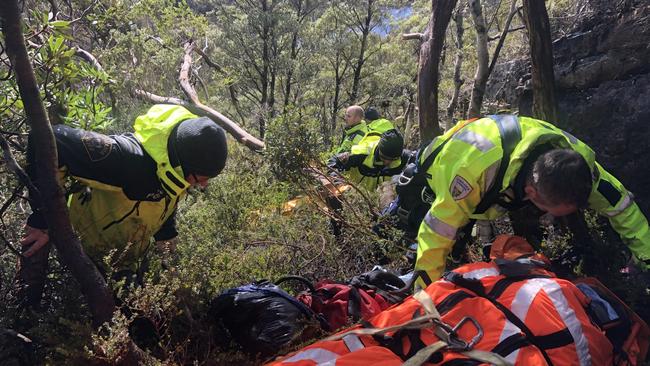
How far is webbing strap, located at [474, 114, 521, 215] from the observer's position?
7.37 feet

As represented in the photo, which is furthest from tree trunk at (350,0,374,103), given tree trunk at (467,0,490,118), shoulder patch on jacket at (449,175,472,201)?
shoulder patch on jacket at (449,175,472,201)

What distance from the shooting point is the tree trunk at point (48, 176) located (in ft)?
5.18

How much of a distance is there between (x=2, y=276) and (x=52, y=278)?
30 centimetres

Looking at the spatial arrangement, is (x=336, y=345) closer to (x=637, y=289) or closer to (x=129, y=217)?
(x=129, y=217)

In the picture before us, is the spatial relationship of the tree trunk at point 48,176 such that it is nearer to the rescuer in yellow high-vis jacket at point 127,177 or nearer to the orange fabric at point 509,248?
the rescuer in yellow high-vis jacket at point 127,177

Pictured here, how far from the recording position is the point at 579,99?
4258 mm

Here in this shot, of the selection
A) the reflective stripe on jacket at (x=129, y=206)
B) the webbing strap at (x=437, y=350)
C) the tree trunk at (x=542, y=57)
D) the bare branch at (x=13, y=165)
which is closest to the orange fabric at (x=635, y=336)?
the webbing strap at (x=437, y=350)

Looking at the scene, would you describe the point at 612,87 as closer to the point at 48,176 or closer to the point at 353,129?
the point at 353,129

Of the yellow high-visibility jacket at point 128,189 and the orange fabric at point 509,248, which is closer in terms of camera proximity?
the yellow high-visibility jacket at point 128,189

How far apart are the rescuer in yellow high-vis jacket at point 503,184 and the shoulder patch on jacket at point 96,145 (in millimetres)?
1564

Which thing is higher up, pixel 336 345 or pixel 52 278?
pixel 52 278

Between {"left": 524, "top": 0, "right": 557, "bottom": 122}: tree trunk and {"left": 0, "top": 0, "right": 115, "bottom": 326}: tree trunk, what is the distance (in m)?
3.55

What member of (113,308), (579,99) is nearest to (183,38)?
(579,99)

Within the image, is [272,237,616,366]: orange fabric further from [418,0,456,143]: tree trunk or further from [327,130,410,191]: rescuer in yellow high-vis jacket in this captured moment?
[418,0,456,143]: tree trunk
